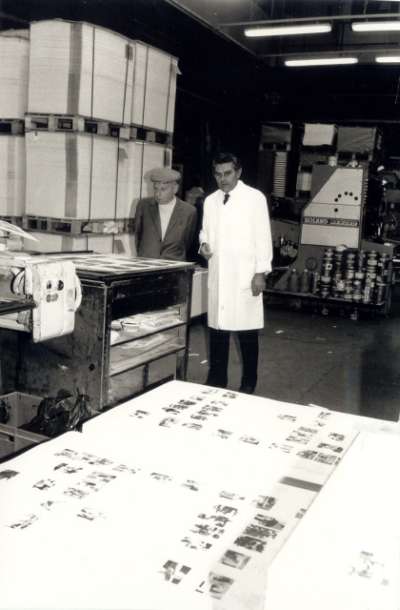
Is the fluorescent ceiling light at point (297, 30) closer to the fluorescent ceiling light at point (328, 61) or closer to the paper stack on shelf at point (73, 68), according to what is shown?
the fluorescent ceiling light at point (328, 61)

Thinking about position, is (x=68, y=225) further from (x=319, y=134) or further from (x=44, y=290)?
(x=319, y=134)

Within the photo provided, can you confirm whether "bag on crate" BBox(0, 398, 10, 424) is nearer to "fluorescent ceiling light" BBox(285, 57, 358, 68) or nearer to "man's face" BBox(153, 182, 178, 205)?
"man's face" BBox(153, 182, 178, 205)

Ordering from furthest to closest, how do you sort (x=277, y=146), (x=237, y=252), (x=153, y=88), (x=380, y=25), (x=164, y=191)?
(x=277, y=146)
(x=380, y=25)
(x=153, y=88)
(x=164, y=191)
(x=237, y=252)

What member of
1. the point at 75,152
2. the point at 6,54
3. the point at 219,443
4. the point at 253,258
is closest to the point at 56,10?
the point at 6,54

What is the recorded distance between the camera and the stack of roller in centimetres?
523

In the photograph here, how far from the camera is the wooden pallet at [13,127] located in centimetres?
570

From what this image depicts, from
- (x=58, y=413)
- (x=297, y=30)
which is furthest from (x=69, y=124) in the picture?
(x=297, y=30)

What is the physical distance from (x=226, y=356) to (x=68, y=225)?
76.0 inches

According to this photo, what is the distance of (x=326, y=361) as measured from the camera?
6.77m

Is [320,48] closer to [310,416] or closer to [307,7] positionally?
[307,7]

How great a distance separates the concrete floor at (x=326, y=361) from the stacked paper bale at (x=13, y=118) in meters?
2.46

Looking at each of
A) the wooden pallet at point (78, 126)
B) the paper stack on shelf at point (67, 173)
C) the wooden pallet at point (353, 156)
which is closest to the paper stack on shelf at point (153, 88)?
Result: the wooden pallet at point (78, 126)

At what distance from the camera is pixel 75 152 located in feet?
17.4

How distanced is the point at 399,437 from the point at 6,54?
546 centimetres
